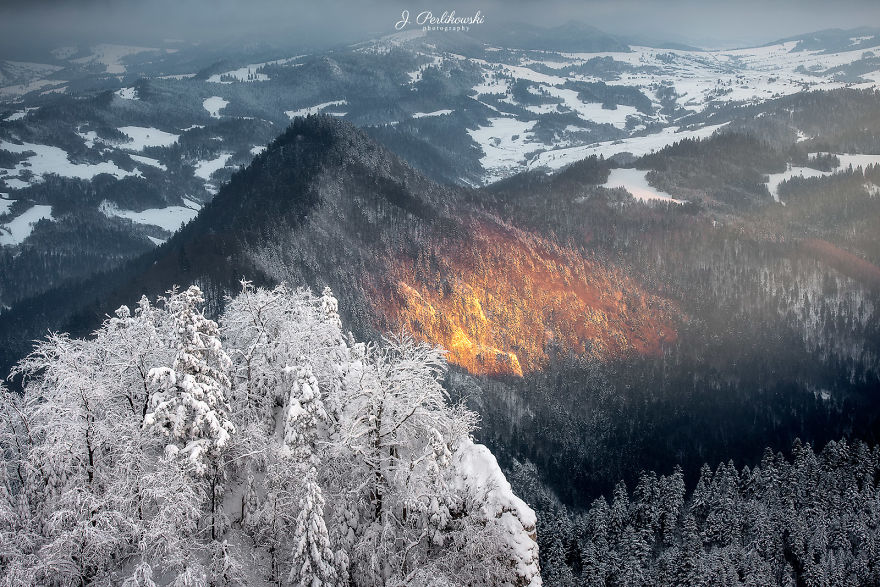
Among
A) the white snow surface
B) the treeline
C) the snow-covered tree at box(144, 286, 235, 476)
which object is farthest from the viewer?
the treeline

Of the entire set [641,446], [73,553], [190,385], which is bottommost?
[641,446]

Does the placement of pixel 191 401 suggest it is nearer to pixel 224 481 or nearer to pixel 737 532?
pixel 224 481

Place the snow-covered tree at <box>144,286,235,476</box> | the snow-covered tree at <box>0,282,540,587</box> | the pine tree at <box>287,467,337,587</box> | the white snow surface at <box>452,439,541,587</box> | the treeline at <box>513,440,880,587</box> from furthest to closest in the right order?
the treeline at <box>513,440,880,587</box> < the white snow surface at <box>452,439,541,587</box> < the pine tree at <box>287,467,337,587</box> < the snow-covered tree at <box>0,282,540,587</box> < the snow-covered tree at <box>144,286,235,476</box>

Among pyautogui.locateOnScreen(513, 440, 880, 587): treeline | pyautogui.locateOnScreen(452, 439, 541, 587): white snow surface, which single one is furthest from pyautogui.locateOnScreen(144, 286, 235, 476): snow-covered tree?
pyautogui.locateOnScreen(513, 440, 880, 587): treeline

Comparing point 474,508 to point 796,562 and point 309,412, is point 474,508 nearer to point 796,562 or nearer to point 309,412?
point 309,412

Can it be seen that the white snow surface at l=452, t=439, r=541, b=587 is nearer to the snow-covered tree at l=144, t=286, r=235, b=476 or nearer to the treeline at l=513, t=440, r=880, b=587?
the snow-covered tree at l=144, t=286, r=235, b=476

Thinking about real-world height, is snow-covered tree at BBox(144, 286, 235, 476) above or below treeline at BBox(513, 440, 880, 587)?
above

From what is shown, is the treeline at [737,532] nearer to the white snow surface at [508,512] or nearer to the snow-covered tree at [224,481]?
the white snow surface at [508,512]

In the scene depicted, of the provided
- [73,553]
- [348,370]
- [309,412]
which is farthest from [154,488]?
[348,370]

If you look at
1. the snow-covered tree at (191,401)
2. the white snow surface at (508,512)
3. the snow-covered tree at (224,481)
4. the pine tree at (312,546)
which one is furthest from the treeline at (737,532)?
the snow-covered tree at (191,401)

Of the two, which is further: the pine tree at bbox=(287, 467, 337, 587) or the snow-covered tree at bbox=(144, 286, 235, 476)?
the pine tree at bbox=(287, 467, 337, 587)

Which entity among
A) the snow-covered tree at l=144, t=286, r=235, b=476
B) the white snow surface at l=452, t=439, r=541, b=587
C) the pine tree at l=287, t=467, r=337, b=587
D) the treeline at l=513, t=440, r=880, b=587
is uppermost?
the snow-covered tree at l=144, t=286, r=235, b=476
